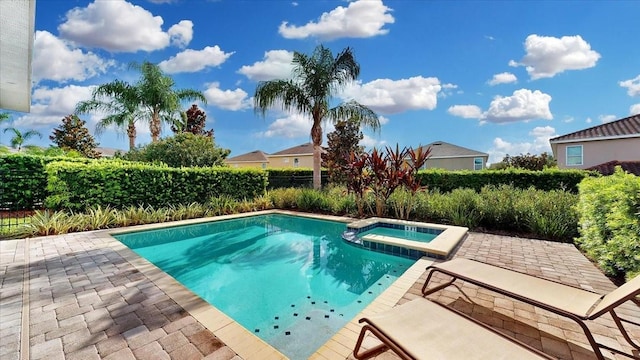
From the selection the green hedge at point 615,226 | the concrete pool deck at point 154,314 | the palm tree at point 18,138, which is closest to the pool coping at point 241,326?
the concrete pool deck at point 154,314

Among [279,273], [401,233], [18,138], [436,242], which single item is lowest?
[279,273]

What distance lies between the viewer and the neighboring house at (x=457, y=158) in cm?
2753

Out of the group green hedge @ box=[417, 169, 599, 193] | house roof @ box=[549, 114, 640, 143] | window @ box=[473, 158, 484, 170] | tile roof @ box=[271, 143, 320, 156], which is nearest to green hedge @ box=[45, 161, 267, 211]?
green hedge @ box=[417, 169, 599, 193]

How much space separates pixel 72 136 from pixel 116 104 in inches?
766

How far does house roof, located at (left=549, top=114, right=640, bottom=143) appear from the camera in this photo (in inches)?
658

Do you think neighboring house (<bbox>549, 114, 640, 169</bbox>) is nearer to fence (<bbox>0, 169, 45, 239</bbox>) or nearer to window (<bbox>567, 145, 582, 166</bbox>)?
window (<bbox>567, 145, 582, 166</bbox>)

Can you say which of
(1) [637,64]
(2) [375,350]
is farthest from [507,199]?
(1) [637,64]

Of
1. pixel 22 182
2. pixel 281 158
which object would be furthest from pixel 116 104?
pixel 281 158

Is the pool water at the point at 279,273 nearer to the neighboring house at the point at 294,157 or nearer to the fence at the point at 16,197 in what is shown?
the fence at the point at 16,197

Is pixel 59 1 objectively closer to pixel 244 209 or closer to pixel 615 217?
pixel 244 209

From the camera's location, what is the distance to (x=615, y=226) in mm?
4055

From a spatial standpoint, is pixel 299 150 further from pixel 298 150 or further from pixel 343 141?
pixel 343 141

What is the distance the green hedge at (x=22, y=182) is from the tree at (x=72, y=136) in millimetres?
24345

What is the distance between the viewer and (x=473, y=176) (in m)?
14.2
